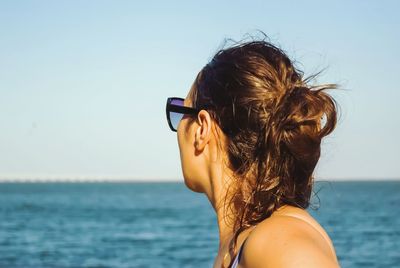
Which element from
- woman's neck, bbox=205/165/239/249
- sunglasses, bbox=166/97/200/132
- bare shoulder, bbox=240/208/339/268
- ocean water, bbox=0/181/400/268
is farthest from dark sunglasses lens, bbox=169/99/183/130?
ocean water, bbox=0/181/400/268

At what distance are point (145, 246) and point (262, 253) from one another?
99.4 feet

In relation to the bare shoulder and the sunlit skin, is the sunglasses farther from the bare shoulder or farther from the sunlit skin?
the bare shoulder

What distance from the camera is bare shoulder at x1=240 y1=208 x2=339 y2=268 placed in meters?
1.46

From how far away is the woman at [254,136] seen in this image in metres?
1.89

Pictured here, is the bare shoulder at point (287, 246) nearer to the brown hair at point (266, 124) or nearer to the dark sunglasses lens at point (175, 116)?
the brown hair at point (266, 124)

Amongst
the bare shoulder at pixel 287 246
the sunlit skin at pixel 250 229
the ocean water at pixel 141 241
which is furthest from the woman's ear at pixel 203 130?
the ocean water at pixel 141 241

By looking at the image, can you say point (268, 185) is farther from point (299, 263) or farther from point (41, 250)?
point (41, 250)

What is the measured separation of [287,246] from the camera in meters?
1.50

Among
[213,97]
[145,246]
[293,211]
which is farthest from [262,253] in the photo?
[145,246]

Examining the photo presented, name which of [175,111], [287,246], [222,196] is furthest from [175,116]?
[287,246]

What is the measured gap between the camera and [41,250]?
28609mm

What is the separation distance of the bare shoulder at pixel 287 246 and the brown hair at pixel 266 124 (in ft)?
0.75

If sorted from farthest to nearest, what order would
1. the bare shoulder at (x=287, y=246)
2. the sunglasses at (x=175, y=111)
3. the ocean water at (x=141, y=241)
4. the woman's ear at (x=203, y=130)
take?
the ocean water at (x=141, y=241) < the sunglasses at (x=175, y=111) < the woman's ear at (x=203, y=130) < the bare shoulder at (x=287, y=246)

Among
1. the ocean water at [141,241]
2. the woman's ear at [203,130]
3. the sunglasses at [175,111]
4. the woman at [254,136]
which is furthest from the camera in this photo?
the ocean water at [141,241]
